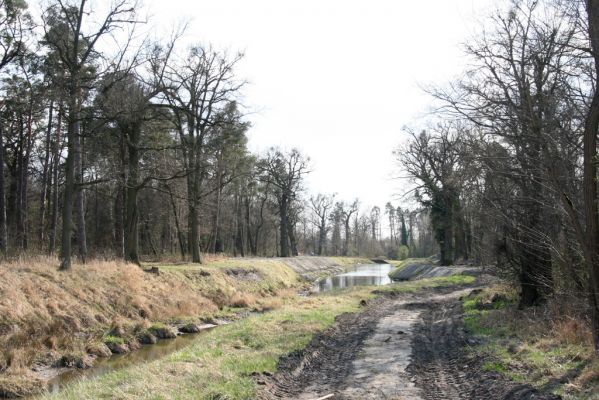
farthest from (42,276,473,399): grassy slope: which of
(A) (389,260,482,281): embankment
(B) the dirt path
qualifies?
(A) (389,260,482,281): embankment

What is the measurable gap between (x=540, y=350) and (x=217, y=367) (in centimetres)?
633

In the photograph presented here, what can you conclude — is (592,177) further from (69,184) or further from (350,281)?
(350,281)

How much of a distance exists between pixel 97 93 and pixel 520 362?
17649 mm

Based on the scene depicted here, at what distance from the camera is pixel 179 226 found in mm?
46500

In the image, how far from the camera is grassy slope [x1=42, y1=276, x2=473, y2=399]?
830 cm

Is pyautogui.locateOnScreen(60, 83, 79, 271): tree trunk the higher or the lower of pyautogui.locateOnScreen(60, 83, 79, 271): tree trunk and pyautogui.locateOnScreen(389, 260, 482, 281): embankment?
the higher

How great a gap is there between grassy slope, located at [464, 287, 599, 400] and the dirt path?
15.4 inches

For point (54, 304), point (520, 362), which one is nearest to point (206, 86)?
point (54, 304)

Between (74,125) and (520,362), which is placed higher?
(74,125)

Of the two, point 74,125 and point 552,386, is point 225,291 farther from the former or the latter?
point 552,386

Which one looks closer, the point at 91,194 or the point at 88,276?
the point at 88,276

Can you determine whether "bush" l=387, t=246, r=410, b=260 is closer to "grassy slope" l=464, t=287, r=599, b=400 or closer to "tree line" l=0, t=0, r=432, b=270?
"tree line" l=0, t=0, r=432, b=270

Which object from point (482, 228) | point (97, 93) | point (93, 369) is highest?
point (97, 93)

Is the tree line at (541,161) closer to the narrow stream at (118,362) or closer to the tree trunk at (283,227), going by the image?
the narrow stream at (118,362)
